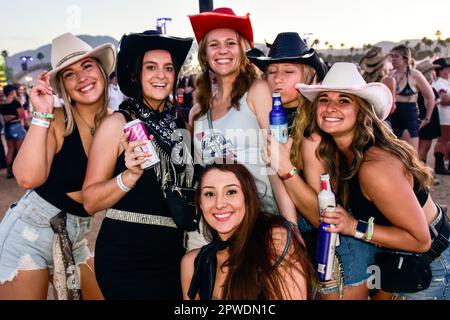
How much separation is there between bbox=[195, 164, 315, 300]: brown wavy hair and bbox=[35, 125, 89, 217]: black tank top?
95 centimetres

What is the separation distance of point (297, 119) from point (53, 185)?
5.38 ft

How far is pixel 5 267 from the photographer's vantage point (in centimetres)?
251

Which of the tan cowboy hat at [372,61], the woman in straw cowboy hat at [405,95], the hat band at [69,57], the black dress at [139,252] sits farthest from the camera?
the woman in straw cowboy hat at [405,95]

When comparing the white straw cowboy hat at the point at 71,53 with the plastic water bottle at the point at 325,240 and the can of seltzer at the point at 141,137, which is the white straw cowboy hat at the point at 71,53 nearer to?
the can of seltzer at the point at 141,137

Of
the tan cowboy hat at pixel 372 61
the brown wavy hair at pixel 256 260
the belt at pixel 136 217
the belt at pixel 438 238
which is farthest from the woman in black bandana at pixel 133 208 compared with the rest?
the tan cowboy hat at pixel 372 61

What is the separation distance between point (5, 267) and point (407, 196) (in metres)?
2.40

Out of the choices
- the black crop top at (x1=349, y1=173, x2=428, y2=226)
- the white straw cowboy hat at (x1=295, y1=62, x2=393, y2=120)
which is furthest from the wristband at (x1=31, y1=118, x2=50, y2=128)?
the black crop top at (x1=349, y1=173, x2=428, y2=226)

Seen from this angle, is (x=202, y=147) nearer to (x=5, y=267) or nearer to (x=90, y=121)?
(x=90, y=121)

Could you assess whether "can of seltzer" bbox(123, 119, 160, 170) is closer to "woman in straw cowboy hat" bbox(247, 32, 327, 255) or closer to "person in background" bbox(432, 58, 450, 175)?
"woman in straw cowboy hat" bbox(247, 32, 327, 255)

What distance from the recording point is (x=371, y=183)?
2299 millimetres

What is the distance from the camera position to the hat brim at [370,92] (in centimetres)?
246

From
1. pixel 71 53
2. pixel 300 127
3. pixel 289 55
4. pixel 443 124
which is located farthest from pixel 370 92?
pixel 443 124

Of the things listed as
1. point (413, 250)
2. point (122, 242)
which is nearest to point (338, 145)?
point (413, 250)

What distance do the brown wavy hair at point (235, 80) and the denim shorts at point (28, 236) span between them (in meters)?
1.22
